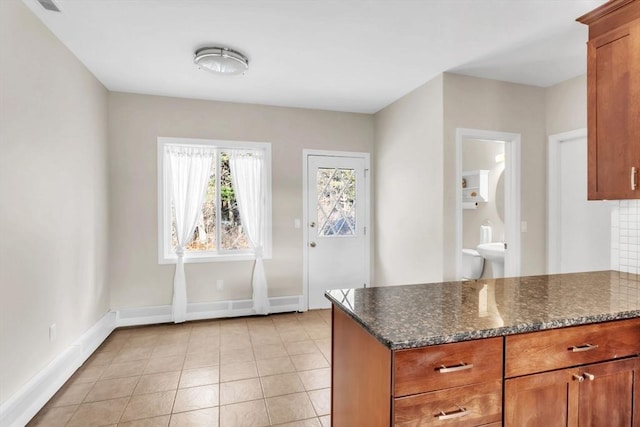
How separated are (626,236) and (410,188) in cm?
198

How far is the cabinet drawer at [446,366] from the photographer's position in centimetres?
115

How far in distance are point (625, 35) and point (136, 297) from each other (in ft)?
15.9

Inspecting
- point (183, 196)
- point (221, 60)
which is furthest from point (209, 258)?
point (221, 60)

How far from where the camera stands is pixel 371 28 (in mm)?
2516

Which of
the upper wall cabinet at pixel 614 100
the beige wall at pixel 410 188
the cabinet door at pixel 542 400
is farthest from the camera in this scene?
the beige wall at pixel 410 188

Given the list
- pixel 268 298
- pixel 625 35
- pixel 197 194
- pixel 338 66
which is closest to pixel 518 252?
pixel 625 35

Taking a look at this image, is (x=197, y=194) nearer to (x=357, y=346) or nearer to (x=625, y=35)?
(x=357, y=346)

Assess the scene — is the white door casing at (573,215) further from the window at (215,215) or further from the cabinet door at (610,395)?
the window at (215,215)

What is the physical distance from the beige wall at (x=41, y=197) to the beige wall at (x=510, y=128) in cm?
333

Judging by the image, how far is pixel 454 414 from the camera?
1.21 m

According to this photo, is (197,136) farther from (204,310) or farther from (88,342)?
(88,342)

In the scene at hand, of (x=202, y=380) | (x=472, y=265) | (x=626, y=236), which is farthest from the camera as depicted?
(x=472, y=265)

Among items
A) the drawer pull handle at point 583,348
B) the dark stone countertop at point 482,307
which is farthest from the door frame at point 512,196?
the drawer pull handle at point 583,348

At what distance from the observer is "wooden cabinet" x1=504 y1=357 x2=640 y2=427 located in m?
1.30
